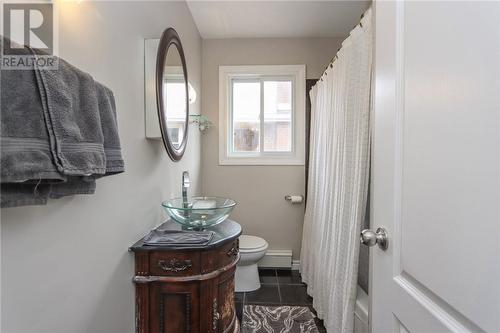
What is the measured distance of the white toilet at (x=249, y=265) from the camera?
7.50 ft

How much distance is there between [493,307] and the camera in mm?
469

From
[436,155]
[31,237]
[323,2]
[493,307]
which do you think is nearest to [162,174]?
[31,237]

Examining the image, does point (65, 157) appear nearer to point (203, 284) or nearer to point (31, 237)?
point (31, 237)

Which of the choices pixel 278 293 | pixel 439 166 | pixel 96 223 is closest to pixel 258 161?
pixel 278 293

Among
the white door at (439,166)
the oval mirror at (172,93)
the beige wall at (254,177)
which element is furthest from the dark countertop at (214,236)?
the beige wall at (254,177)

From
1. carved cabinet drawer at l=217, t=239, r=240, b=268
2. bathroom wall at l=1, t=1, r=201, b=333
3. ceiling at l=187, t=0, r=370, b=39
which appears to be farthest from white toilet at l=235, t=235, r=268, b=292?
ceiling at l=187, t=0, r=370, b=39

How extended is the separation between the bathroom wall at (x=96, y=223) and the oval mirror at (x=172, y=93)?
0.27 feet

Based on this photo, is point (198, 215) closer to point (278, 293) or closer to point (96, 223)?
point (96, 223)

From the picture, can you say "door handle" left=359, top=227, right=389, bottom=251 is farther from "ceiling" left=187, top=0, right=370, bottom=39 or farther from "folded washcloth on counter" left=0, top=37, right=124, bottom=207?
"ceiling" left=187, top=0, right=370, bottom=39

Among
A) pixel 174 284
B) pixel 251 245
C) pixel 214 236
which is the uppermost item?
pixel 214 236

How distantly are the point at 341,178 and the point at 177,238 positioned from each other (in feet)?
3.35

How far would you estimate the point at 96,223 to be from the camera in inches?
38.9

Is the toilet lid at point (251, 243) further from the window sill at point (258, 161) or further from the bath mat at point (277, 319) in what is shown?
the window sill at point (258, 161)

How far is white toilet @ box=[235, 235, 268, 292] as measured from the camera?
2.29m
